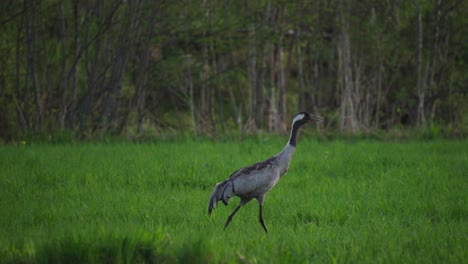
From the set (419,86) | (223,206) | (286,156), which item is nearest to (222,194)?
(286,156)

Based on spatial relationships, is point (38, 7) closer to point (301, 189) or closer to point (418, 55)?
point (301, 189)

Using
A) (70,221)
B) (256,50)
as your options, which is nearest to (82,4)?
(256,50)

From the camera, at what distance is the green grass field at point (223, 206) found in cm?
526

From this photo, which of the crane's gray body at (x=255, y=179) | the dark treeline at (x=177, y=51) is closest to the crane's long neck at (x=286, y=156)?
the crane's gray body at (x=255, y=179)

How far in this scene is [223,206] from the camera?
801 cm

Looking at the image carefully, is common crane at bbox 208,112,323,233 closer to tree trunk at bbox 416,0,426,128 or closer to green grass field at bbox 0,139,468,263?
green grass field at bbox 0,139,468,263

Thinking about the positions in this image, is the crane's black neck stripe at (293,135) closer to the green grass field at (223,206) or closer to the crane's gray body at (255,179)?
the crane's gray body at (255,179)

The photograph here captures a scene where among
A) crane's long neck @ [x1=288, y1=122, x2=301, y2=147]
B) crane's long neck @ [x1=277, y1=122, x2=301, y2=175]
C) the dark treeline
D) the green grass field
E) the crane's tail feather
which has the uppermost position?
the dark treeline

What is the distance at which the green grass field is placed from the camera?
526 cm

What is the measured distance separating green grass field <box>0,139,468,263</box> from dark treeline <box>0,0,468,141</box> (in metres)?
1.63

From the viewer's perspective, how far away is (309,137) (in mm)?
14000

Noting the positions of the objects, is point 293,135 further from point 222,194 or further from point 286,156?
point 222,194

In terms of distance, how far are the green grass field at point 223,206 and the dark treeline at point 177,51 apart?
1.63 metres

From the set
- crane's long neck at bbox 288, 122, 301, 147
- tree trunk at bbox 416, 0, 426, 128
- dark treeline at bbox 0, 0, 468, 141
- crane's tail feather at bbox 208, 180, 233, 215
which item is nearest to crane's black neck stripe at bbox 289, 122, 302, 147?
crane's long neck at bbox 288, 122, 301, 147
